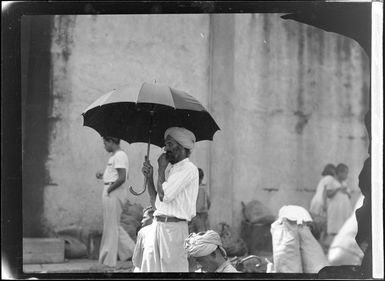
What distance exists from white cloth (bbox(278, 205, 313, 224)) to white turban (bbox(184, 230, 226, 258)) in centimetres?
89

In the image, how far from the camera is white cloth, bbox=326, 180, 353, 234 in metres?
8.85

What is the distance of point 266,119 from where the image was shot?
7.87m

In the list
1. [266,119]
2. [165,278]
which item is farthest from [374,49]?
[165,278]

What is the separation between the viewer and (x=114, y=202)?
7.76 metres

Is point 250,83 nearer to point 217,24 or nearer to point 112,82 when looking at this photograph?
point 217,24

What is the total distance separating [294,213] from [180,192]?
105 cm

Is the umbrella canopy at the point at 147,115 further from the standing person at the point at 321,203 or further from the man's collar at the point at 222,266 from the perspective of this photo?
the standing person at the point at 321,203

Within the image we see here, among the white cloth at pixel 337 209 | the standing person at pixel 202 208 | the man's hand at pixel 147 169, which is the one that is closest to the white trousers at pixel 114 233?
the man's hand at pixel 147 169

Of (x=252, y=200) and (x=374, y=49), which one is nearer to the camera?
(x=374, y=49)

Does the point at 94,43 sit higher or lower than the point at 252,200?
higher

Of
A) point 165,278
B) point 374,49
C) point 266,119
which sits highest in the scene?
point 374,49

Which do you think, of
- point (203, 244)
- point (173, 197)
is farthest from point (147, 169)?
point (203, 244)

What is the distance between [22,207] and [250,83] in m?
2.00

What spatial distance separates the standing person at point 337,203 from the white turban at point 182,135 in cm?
175
